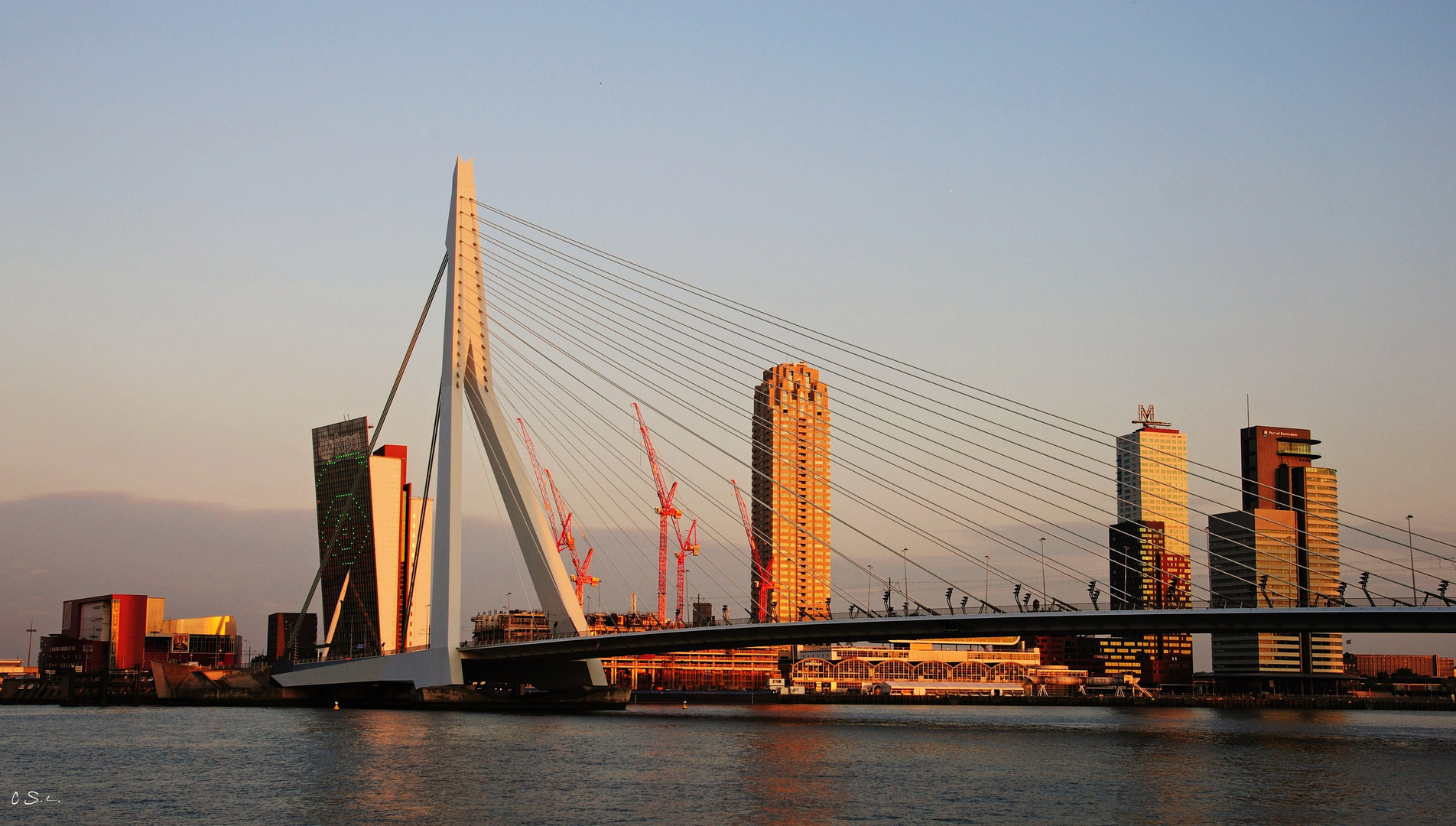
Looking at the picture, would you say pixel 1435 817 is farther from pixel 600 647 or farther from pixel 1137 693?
pixel 1137 693

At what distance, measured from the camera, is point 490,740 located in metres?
49.6

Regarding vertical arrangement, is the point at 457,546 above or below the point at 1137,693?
above

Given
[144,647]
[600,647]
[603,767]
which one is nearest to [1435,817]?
[603,767]

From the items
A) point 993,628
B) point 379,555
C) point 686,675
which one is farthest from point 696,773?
point 686,675

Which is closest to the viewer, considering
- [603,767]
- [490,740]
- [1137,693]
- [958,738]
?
[603,767]

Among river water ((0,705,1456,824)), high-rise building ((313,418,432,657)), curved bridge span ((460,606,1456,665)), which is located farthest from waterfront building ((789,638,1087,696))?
river water ((0,705,1456,824))

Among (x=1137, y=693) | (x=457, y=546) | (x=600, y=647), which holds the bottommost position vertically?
(x=1137, y=693)

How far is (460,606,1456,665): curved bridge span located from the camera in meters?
52.2

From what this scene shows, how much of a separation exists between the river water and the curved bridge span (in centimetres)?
388

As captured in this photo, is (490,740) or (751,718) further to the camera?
(751,718)

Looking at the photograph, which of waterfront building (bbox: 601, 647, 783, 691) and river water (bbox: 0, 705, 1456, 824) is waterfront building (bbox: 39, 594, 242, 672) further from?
river water (bbox: 0, 705, 1456, 824)

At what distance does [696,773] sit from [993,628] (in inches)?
920

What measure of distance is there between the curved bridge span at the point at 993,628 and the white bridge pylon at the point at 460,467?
6.79 ft

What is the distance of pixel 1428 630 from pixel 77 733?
55.8 metres
